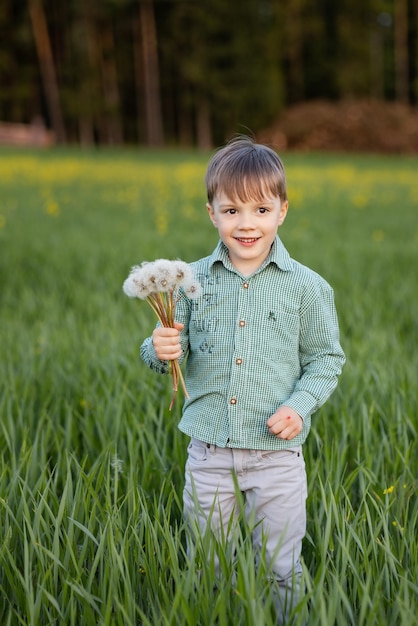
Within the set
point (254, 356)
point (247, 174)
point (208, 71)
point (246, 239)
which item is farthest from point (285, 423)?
point (208, 71)

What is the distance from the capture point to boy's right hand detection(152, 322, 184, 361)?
5.77 ft

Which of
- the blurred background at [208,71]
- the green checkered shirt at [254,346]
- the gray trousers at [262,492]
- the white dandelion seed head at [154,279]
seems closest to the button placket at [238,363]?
the green checkered shirt at [254,346]

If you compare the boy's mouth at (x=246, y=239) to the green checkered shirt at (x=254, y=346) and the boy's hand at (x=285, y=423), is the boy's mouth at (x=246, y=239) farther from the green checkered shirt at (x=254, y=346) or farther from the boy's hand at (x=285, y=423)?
the boy's hand at (x=285, y=423)

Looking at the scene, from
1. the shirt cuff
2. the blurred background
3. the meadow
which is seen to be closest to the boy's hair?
the shirt cuff

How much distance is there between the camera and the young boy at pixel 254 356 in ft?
6.06

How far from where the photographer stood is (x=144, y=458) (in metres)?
2.34

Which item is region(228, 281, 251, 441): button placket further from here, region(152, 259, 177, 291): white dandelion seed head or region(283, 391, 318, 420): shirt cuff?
region(152, 259, 177, 291): white dandelion seed head

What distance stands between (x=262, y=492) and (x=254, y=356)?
34 centimetres

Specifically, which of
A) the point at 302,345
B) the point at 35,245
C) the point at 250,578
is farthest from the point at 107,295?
the point at 250,578

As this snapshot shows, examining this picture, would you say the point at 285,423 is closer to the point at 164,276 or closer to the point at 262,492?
the point at 262,492

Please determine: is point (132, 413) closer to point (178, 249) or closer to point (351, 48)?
point (178, 249)

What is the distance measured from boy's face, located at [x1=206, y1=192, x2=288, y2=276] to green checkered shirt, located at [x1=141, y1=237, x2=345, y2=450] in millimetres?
58

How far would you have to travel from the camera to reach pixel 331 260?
6.48m

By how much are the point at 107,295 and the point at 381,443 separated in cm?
289
